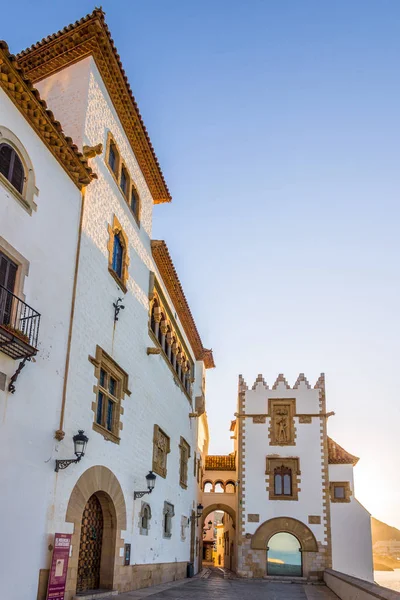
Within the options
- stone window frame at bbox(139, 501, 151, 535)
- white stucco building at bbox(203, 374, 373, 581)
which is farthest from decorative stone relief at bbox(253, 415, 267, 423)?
stone window frame at bbox(139, 501, 151, 535)

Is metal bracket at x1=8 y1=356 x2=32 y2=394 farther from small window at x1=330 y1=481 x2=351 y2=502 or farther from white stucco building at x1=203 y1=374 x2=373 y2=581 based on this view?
small window at x1=330 y1=481 x2=351 y2=502

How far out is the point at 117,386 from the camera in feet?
50.7

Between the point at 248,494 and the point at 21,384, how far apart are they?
76.0 feet

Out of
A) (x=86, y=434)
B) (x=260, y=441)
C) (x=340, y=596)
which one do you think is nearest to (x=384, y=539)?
(x=260, y=441)

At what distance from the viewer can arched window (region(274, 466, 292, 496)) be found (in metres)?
30.7

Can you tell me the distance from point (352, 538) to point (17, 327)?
2562 cm

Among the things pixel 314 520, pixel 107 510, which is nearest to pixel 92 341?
pixel 107 510

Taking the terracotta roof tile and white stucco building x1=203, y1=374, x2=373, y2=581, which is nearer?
white stucco building x1=203, y1=374, x2=373, y2=581

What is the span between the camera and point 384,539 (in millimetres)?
107625

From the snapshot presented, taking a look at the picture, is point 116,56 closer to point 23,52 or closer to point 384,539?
point 23,52

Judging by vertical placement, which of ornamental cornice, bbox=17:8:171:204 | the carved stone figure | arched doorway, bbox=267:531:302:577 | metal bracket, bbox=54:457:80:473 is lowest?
arched doorway, bbox=267:531:302:577

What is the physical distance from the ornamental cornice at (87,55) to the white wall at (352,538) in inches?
889

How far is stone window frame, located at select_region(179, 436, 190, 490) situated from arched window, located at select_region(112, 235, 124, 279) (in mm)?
10720

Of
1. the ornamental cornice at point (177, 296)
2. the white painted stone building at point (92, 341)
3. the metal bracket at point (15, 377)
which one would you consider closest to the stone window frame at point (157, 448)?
the white painted stone building at point (92, 341)
